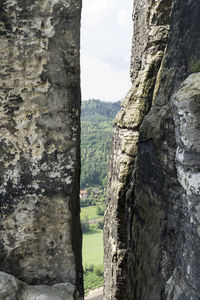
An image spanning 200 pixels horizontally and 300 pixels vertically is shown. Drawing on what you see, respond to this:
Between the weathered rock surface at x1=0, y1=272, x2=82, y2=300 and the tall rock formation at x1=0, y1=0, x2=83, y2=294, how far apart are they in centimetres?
15

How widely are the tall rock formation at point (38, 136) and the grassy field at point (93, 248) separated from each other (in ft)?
118

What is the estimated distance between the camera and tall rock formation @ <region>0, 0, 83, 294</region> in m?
3.19

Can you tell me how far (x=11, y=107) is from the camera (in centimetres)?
322

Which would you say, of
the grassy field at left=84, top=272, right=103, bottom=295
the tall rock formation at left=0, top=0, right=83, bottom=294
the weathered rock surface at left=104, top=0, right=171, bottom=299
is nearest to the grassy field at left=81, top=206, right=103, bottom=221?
the grassy field at left=84, top=272, right=103, bottom=295

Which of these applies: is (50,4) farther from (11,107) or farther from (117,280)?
(117,280)

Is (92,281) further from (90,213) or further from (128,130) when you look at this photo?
(128,130)

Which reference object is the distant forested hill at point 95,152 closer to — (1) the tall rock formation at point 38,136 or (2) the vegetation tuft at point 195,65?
(1) the tall rock formation at point 38,136

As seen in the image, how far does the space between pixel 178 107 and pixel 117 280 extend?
476 centimetres

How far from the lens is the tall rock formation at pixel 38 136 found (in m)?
3.19

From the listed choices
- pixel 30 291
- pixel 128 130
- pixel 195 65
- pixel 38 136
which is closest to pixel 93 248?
pixel 128 130

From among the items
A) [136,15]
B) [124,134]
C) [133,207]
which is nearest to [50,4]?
[133,207]

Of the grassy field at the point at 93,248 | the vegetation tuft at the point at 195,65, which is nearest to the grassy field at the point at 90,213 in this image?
the grassy field at the point at 93,248

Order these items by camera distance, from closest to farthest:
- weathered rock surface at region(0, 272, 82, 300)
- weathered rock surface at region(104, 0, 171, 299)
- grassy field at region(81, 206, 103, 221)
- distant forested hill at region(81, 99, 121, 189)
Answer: weathered rock surface at region(0, 272, 82, 300) < weathered rock surface at region(104, 0, 171, 299) < grassy field at region(81, 206, 103, 221) < distant forested hill at region(81, 99, 121, 189)

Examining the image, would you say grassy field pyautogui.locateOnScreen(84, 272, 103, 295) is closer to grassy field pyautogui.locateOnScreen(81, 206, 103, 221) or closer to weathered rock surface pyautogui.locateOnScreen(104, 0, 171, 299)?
grassy field pyautogui.locateOnScreen(81, 206, 103, 221)
